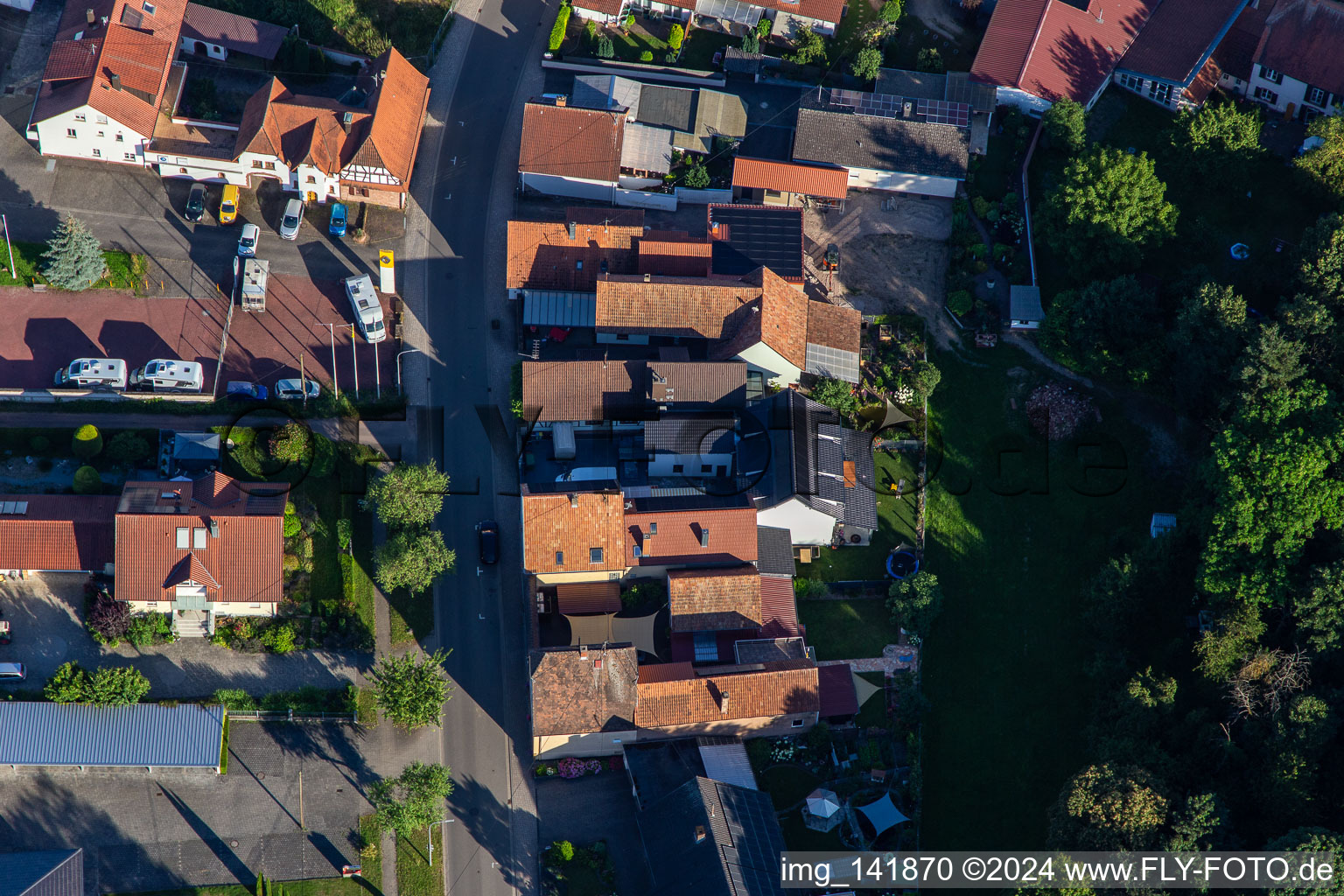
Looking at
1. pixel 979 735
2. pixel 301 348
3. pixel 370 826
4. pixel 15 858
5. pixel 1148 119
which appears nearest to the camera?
pixel 15 858

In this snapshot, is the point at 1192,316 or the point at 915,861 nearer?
the point at 915,861

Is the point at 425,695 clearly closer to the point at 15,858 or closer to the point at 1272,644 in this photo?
the point at 15,858

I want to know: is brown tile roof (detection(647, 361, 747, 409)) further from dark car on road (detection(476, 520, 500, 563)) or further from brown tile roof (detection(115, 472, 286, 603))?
brown tile roof (detection(115, 472, 286, 603))

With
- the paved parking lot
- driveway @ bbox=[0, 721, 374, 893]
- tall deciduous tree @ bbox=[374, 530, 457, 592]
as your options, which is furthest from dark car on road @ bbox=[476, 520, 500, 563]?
driveway @ bbox=[0, 721, 374, 893]

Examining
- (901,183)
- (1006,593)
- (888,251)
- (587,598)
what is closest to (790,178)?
(901,183)

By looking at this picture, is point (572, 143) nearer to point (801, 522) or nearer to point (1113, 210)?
point (801, 522)

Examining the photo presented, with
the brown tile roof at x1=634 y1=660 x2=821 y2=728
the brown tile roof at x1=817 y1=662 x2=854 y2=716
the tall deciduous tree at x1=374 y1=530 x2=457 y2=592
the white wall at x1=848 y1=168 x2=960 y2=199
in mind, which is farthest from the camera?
the white wall at x1=848 y1=168 x2=960 y2=199

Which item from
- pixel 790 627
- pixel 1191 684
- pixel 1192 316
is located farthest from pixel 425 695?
pixel 1192 316
